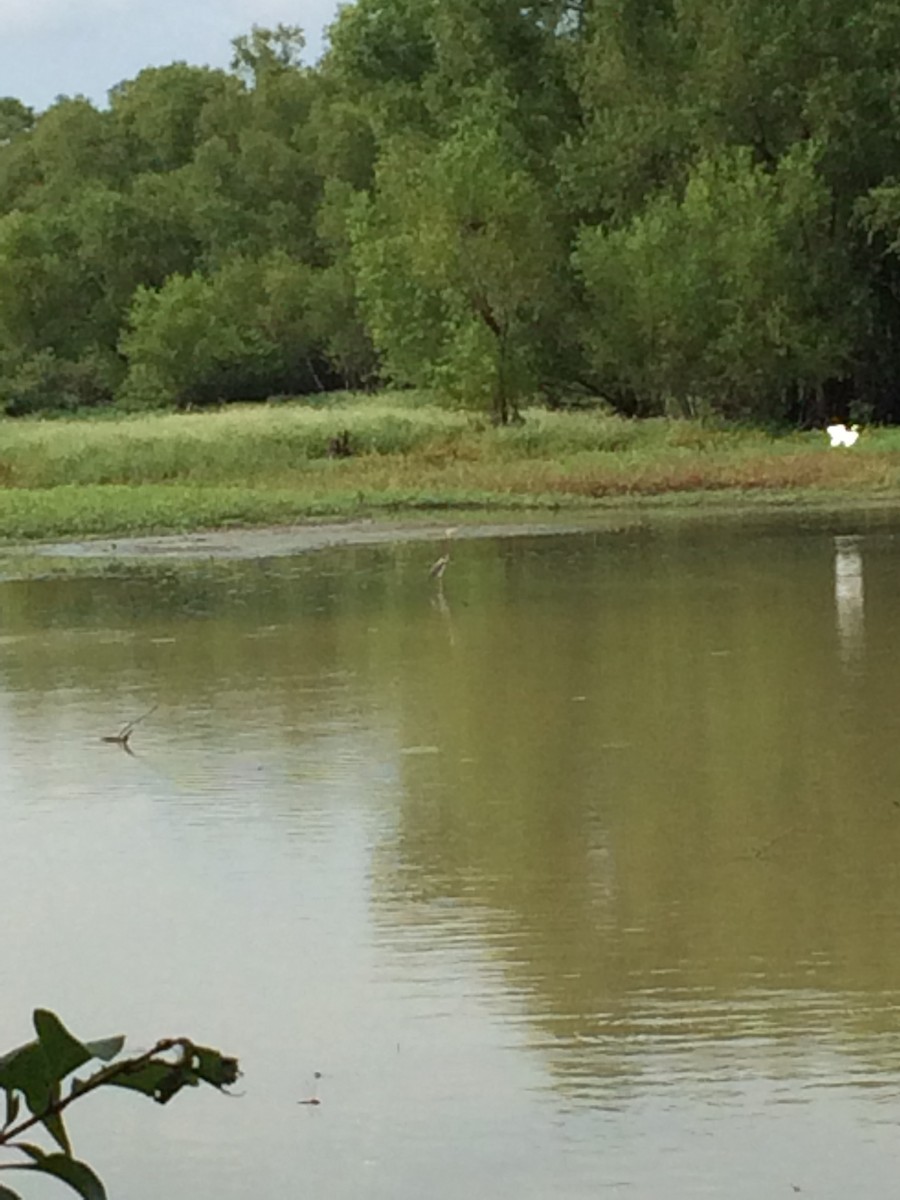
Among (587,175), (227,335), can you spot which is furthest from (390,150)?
(227,335)

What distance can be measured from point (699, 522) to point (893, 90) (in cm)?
1539

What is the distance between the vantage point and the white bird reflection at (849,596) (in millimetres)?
14273

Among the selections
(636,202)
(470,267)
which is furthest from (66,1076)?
(636,202)

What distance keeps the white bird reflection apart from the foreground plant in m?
11.9

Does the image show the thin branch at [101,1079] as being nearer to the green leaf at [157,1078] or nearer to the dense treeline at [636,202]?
the green leaf at [157,1078]

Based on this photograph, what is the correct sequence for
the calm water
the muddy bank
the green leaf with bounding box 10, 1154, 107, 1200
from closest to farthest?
the green leaf with bounding box 10, 1154, 107, 1200
the calm water
the muddy bank

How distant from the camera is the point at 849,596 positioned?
17141 millimetres

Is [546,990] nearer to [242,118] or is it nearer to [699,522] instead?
[699,522]

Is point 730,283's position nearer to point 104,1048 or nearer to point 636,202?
point 636,202

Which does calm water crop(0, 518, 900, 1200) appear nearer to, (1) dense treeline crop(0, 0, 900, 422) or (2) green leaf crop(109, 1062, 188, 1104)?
(2) green leaf crop(109, 1062, 188, 1104)

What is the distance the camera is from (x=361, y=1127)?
5.63m

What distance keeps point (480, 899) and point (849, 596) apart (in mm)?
9759

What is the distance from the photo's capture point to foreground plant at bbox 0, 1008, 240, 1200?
1.75m

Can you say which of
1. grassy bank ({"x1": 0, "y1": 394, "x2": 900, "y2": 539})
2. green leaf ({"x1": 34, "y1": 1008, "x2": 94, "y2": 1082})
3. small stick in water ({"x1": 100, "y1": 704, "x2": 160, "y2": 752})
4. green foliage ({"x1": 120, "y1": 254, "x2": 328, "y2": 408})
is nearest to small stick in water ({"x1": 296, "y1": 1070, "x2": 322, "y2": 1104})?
green leaf ({"x1": 34, "y1": 1008, "x2": 94, "y2": 1082})
